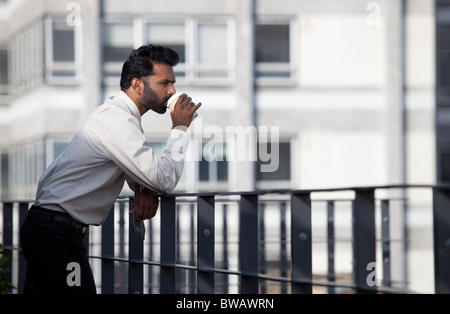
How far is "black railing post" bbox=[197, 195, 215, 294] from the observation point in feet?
16.9

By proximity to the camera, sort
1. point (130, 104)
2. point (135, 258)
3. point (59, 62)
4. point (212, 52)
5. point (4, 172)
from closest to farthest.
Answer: point (130, 104) → point (135, 258) → point (59, 62) → point (212, 52) → point (4, 172)

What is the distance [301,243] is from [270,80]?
15901 millimetres

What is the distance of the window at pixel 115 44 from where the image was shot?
2008cm

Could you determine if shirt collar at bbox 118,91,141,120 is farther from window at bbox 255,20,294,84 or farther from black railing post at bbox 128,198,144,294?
window at bbox 255,20,294,84

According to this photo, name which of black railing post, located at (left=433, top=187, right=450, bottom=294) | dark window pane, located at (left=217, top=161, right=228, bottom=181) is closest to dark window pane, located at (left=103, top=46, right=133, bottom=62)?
dark window pane, located at (left=217, top=161, right=228, bottom=181)

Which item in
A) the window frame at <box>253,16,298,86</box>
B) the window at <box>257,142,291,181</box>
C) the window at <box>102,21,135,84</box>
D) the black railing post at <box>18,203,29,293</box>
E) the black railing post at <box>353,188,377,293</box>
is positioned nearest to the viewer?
the black railing post at <box>353,188,377,293</box>

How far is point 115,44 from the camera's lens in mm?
20172

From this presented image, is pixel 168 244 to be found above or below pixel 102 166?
below

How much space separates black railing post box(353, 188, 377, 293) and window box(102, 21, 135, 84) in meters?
16.2

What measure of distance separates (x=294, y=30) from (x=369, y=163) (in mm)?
3643

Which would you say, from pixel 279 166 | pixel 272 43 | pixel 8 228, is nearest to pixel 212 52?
pixel 272 43

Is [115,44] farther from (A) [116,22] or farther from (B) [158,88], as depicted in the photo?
(B) [158,88]
